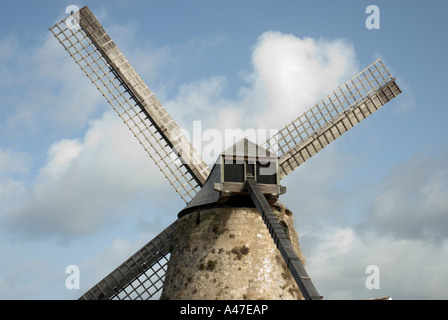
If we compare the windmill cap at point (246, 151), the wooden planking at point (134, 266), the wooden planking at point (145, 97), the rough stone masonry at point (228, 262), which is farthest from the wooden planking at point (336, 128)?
the wooden planking at point (134, 266)

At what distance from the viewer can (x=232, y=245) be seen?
60.6ft

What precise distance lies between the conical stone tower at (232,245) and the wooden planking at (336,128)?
8.18 ft

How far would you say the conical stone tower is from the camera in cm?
1791

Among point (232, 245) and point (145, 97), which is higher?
point (145, 97)

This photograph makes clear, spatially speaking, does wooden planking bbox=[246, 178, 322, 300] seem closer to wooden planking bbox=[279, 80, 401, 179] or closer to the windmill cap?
the windmill cap

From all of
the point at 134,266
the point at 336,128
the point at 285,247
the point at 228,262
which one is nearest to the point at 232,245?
the point at 228,262

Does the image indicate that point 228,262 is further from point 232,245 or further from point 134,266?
point 134,266

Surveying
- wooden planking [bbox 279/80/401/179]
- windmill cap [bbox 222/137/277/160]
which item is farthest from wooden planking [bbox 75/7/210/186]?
wooden planking [bbox 279/80/401/179]

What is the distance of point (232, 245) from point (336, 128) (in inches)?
299

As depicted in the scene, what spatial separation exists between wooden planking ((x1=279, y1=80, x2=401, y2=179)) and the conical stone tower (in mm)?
2492

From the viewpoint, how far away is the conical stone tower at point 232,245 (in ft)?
58.7
